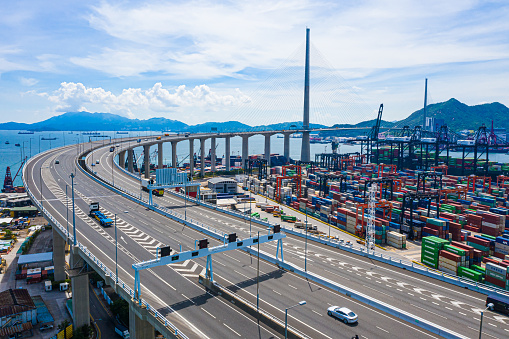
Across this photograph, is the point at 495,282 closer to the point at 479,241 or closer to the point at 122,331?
the point at 479,241

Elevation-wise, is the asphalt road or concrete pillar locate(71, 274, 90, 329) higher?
the asphalt road

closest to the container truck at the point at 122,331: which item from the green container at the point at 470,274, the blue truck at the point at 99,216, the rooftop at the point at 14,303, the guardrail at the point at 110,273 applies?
the guardrail at the point at 110,273

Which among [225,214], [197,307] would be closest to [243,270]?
[197,307]

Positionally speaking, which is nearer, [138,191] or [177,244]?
[177,244]

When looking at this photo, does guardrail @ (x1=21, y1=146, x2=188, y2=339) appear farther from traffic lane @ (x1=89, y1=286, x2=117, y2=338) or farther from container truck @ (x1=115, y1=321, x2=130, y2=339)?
traffic lane @ (x1=89, y1=286, x2=117, y2=338)

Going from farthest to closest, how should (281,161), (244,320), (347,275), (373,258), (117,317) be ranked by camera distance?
(281,161) → (117,317) → (373,258) → (347,275) → (244,320)

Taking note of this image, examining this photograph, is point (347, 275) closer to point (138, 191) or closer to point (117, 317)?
point (117, 317)

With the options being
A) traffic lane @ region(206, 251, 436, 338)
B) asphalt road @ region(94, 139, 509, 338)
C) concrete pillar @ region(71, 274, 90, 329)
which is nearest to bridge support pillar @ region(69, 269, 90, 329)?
concrete pillar @ region(71, 274, 90, 329)
